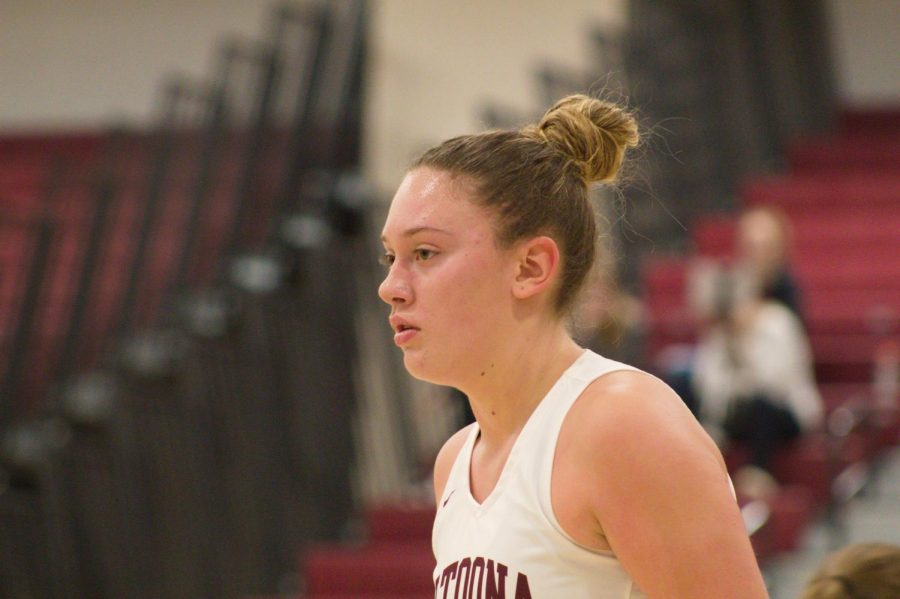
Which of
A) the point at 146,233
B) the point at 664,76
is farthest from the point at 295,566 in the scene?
the point at 664,76

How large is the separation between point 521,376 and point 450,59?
16.7 ft

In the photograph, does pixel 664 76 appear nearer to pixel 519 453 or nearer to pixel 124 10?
pixel 124 10

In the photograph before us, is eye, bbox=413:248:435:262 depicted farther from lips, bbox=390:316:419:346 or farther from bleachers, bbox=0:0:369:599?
bleachers, bbox=0:0:369:599

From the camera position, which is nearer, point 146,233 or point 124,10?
point 146,233

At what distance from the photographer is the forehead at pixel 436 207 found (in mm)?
1482

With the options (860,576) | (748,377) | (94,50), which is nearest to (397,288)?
(860,576)

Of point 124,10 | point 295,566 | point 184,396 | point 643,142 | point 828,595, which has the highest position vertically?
point 124,10

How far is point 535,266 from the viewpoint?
1501mm

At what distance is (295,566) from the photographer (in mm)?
5363

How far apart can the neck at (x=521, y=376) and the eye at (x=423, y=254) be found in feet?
0.38

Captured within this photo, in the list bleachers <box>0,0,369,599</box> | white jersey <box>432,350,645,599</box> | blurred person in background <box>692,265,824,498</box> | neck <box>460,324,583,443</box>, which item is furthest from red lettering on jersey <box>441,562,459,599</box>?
bleachers <box>0,0,369,599</box>

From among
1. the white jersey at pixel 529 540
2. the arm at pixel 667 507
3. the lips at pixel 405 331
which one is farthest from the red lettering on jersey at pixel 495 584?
the lips at pixel 405 331

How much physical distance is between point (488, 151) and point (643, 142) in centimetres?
23

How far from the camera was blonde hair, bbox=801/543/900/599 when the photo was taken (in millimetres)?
1437
